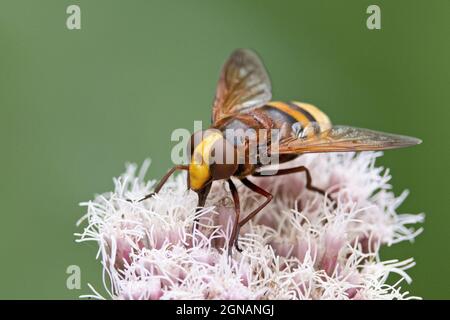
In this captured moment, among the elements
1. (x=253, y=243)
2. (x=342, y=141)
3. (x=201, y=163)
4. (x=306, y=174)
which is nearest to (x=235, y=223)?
(x=253, y=243)

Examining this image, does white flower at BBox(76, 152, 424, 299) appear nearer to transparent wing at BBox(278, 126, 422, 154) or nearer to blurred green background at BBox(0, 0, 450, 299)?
transparent wing at BBox(278, 126, 422, 154)

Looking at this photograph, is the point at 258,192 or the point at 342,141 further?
the point at 258,192

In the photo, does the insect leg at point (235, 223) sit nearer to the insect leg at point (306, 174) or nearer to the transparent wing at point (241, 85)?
the insect leg at point (306, 174)

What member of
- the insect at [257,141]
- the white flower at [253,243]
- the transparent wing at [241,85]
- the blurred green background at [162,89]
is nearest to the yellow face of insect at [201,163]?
the insect at [257,141]

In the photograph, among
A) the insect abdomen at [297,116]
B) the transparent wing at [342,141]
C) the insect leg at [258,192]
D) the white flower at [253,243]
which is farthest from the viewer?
the insect abdomen at [297,116]

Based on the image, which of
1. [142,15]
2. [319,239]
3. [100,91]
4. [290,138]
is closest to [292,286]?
[319,239]

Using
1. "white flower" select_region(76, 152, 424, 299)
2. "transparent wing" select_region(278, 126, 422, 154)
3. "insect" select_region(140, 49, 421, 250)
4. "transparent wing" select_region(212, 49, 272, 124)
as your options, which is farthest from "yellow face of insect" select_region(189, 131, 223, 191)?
"transparent wing" select_region(212, 49, 272, 124)

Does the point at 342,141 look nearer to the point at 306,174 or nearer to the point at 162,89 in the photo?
the point at 306,174
